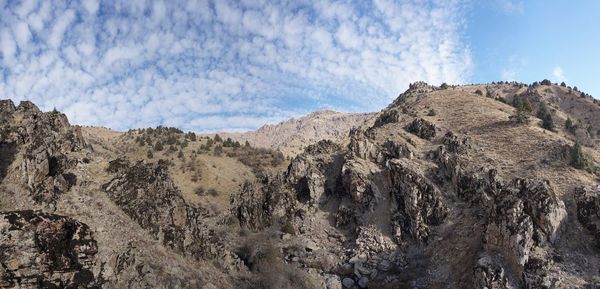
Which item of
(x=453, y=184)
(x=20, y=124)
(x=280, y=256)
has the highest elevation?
(x=20, y=124)

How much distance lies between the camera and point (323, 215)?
48094 millimetres

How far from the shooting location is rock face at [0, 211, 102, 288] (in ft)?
76.7

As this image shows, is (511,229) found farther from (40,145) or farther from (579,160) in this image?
(40,145)

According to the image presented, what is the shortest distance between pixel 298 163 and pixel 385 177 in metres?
11.1

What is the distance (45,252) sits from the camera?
2477cm

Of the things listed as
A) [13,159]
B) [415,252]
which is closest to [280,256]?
[415,252]

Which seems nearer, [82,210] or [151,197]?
[82,210]

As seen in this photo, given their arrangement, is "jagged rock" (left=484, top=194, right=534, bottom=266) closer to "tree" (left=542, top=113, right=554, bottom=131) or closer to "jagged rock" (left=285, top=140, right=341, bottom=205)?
"jagged rock" (left=285, top=140, right=341, bottom=205)

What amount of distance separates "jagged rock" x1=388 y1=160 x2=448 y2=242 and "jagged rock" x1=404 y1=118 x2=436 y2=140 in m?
12.4

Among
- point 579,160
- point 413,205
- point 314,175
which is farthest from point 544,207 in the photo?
point 314,175

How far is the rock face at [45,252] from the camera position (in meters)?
23.4

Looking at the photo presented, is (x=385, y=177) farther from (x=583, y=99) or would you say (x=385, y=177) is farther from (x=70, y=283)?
(x=583, y=99)

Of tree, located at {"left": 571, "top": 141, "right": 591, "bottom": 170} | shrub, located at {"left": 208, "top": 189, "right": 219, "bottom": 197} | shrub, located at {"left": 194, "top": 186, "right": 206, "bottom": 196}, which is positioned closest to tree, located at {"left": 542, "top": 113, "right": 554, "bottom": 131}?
tree, located at {"left": 571, "top": 141, "right": 591, "bottom": 170}

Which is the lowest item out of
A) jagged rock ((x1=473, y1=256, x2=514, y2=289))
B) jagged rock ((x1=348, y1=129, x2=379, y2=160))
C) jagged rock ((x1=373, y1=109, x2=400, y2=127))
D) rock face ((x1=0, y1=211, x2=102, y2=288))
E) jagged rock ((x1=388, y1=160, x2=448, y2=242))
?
jagged rock ((x1=473, y1=256, x2=514, y2=289))
